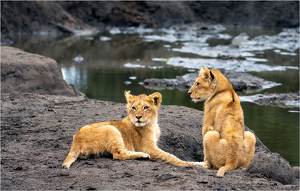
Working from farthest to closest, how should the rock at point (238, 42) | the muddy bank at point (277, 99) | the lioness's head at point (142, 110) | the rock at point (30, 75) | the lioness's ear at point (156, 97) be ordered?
the rock at point (238, 42), the muddy bank at point (277, 99), the rock at point (30, 75), the lioness's ear at point (156, 97), the lioness's head at point (142, 110)

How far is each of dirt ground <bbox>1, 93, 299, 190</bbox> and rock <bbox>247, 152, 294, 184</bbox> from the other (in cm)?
12

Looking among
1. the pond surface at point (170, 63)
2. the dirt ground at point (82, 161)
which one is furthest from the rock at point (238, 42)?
the dirt ground at point (82, 161)

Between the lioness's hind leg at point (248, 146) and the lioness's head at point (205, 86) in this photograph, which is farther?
the lioness's head at point (205, 86)

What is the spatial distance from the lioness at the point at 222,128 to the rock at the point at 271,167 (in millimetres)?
269

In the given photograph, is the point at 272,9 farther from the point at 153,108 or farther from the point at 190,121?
the point at 153,108

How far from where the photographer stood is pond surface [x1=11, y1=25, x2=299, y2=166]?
386 inches

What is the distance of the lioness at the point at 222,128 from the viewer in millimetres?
5062

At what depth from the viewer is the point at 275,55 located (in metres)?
20.8

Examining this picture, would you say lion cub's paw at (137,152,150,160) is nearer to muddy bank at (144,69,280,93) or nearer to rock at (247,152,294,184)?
rock at (247,152,294,184)

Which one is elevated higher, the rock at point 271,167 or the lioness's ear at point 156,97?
the lioness's ear at point 156,97

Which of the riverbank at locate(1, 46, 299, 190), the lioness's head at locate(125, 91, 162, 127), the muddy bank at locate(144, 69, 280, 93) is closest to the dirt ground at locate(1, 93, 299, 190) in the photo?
the riverbank at locate(1, 46, 299, 190)

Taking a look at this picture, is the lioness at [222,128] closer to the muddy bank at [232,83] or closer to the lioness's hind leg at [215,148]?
the lioness's hind leg at [215,148]

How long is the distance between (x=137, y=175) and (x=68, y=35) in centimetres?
2519

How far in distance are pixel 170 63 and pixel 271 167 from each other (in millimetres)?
13208
